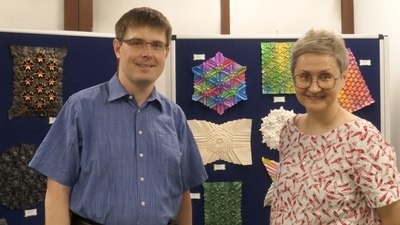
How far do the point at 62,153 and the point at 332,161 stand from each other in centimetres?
89

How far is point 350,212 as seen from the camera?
4.21 feet

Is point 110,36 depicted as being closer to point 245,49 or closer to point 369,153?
point 245,49

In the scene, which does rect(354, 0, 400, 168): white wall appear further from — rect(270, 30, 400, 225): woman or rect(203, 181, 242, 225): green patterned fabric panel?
rect(270, 30, 400, 225): woman

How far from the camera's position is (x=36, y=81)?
8.36 feet

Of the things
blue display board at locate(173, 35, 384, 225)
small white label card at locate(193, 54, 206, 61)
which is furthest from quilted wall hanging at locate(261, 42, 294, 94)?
small white label card at locate(193, 54, 206, 61)

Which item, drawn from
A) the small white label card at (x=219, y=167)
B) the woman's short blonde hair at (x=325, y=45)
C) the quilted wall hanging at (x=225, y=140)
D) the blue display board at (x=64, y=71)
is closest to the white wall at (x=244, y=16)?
the blue display board at (x=64, y=71)

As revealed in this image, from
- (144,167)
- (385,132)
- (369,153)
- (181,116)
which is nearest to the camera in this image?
(369,153)

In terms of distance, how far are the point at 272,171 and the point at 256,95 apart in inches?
21.6

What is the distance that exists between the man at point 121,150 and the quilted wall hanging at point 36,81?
1.27 meters

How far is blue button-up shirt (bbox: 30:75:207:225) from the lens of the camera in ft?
4.37

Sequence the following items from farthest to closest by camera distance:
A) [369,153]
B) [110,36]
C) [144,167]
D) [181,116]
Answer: [110,36] → [181,116] → [144,167] → [369,153]

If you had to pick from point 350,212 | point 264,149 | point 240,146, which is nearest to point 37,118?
point 240,146

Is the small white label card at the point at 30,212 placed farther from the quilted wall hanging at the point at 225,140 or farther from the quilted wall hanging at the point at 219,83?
the quilted wall hanging at the point at 219,83

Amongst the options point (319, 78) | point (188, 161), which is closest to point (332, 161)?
point (319, 78)
